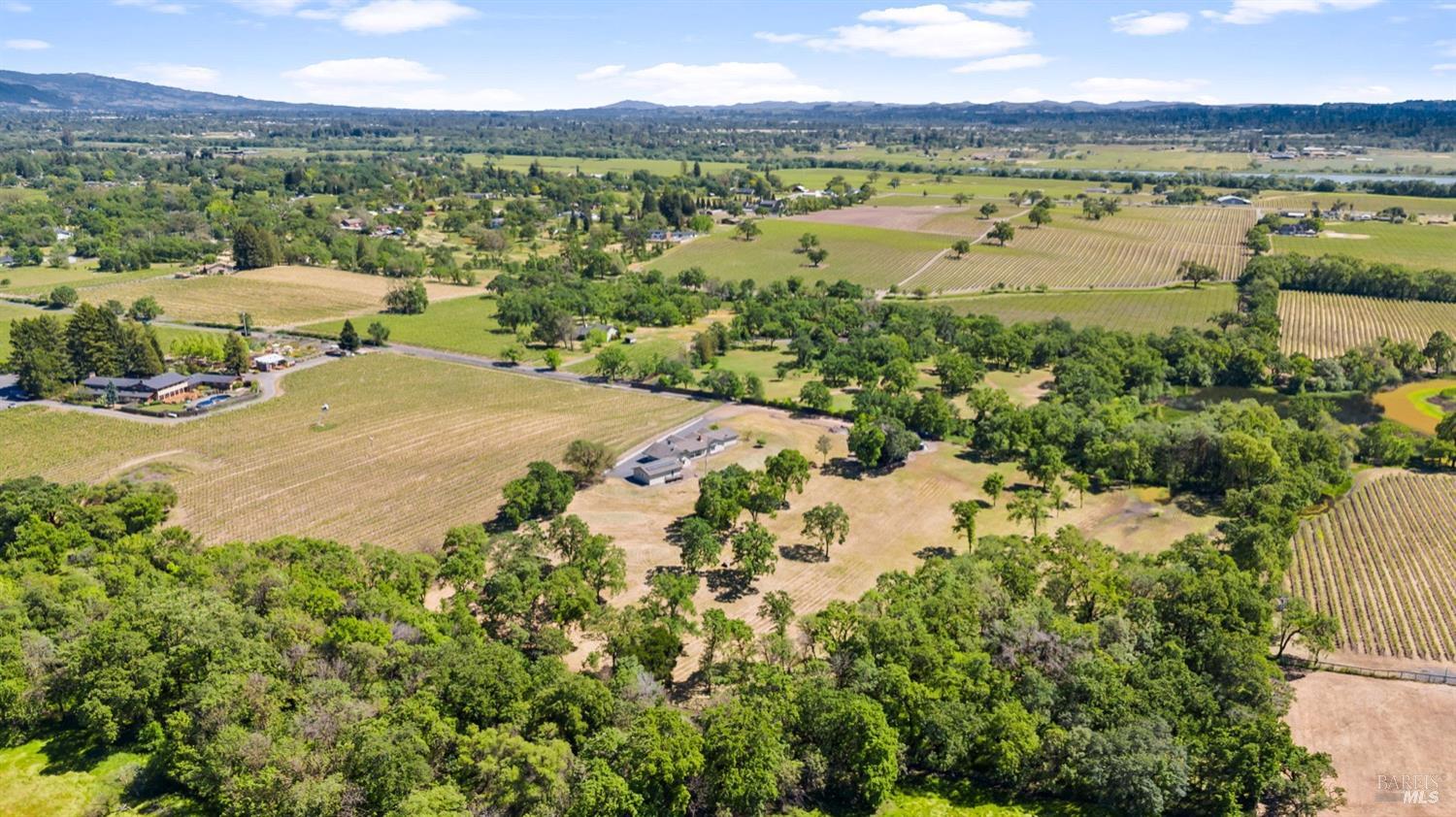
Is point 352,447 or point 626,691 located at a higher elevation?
point 626,691

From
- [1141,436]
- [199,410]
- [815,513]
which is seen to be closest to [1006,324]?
[1141,436]

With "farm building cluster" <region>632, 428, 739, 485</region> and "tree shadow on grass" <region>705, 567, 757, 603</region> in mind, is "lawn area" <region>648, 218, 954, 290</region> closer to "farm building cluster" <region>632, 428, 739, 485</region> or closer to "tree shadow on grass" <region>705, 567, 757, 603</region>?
"farm building cluster" <region>632, 428, 739, 485</region>

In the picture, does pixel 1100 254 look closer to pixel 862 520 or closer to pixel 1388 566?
pixel 1388 566

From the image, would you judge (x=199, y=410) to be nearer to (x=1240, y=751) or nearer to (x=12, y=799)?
(x=12, y=799)

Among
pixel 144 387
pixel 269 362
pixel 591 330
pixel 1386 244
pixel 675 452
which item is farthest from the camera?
pixel 1386 244

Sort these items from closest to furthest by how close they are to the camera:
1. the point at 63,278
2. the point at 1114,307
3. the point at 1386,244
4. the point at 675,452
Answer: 1. the point at 675,452
2. the point at 1114,307
3. the point at 63,278
4. the point at 1386,244

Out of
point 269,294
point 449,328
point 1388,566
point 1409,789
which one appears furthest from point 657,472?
point 269,294
